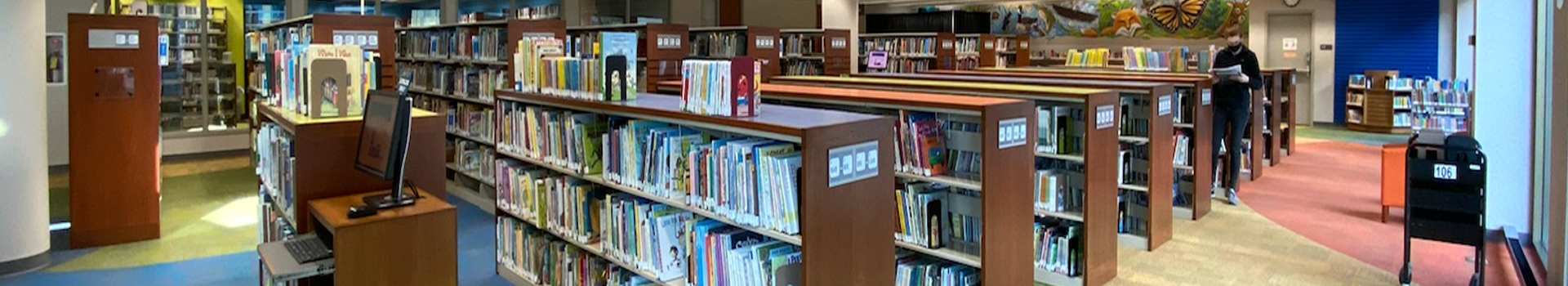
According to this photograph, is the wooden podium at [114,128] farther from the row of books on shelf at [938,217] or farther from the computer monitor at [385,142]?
the row of books on shelf at [938,217]

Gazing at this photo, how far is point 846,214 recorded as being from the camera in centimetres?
319

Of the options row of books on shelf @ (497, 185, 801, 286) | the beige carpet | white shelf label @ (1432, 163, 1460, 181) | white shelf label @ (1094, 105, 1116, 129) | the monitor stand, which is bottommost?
the beige carpet

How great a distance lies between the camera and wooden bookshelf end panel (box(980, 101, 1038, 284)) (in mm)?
4070

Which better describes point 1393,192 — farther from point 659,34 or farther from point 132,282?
point 132,282

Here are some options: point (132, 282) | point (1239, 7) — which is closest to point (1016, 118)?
point (132, 282)

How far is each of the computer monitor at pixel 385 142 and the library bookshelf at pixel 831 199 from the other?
2.91 ft

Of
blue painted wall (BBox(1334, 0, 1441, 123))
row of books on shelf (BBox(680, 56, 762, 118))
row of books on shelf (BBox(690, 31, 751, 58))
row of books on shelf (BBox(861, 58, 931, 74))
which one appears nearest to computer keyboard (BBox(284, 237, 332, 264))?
row of books on shelf (BBox(680, 56, 762, 118))

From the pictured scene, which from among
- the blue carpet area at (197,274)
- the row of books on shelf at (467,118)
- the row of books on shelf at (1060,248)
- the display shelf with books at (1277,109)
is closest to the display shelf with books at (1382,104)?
the display shelf with books at (1277,109)

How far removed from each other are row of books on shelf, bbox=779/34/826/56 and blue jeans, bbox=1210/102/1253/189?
18.6ft

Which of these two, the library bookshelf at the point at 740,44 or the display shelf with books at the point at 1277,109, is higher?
the library bookshelf at the point at 740,44

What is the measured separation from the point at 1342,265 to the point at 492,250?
15.7ft

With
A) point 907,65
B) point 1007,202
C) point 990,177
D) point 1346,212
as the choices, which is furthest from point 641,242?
point 907,65

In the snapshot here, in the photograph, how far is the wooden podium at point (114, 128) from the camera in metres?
6.25

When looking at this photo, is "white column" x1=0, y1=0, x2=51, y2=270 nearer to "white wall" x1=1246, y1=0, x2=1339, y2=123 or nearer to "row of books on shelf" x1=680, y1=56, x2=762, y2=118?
"row of books on shelf" x1=680, y1=56, x2=762, y2=118
